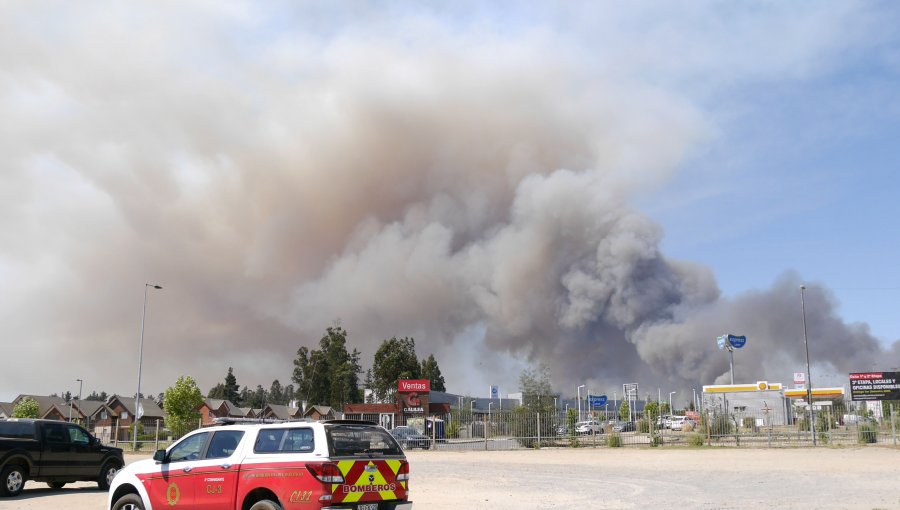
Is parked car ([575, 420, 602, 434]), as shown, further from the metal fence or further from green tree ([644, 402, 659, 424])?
green tree ([644, 402, 659, 424])

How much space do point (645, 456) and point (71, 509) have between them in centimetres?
2418

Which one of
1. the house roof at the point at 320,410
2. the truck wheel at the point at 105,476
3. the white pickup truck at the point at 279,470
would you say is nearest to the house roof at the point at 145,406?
the house roof at the point at 320,410

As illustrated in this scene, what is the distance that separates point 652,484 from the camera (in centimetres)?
1994

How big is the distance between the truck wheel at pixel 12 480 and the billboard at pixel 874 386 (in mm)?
52583

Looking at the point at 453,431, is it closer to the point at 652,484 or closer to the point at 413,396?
the point at 413,396

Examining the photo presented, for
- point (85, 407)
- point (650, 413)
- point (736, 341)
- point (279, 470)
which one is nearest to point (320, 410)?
point (85, 407)

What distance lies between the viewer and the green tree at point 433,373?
111m

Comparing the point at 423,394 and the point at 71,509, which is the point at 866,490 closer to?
the point at 71,509

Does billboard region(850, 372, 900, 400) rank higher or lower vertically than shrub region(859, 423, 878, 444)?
higher

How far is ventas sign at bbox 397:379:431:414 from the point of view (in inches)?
3093

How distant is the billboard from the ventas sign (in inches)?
1577

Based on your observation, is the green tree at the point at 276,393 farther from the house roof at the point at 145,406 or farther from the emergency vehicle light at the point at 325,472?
the emergency vehicle light at the point at 325,472

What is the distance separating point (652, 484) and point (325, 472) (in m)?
13.4

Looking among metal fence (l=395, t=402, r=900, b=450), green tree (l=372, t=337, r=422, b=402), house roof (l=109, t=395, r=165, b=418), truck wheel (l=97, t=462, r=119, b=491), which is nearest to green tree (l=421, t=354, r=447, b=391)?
green tree (l=372, t=337, r=422, b=402)
